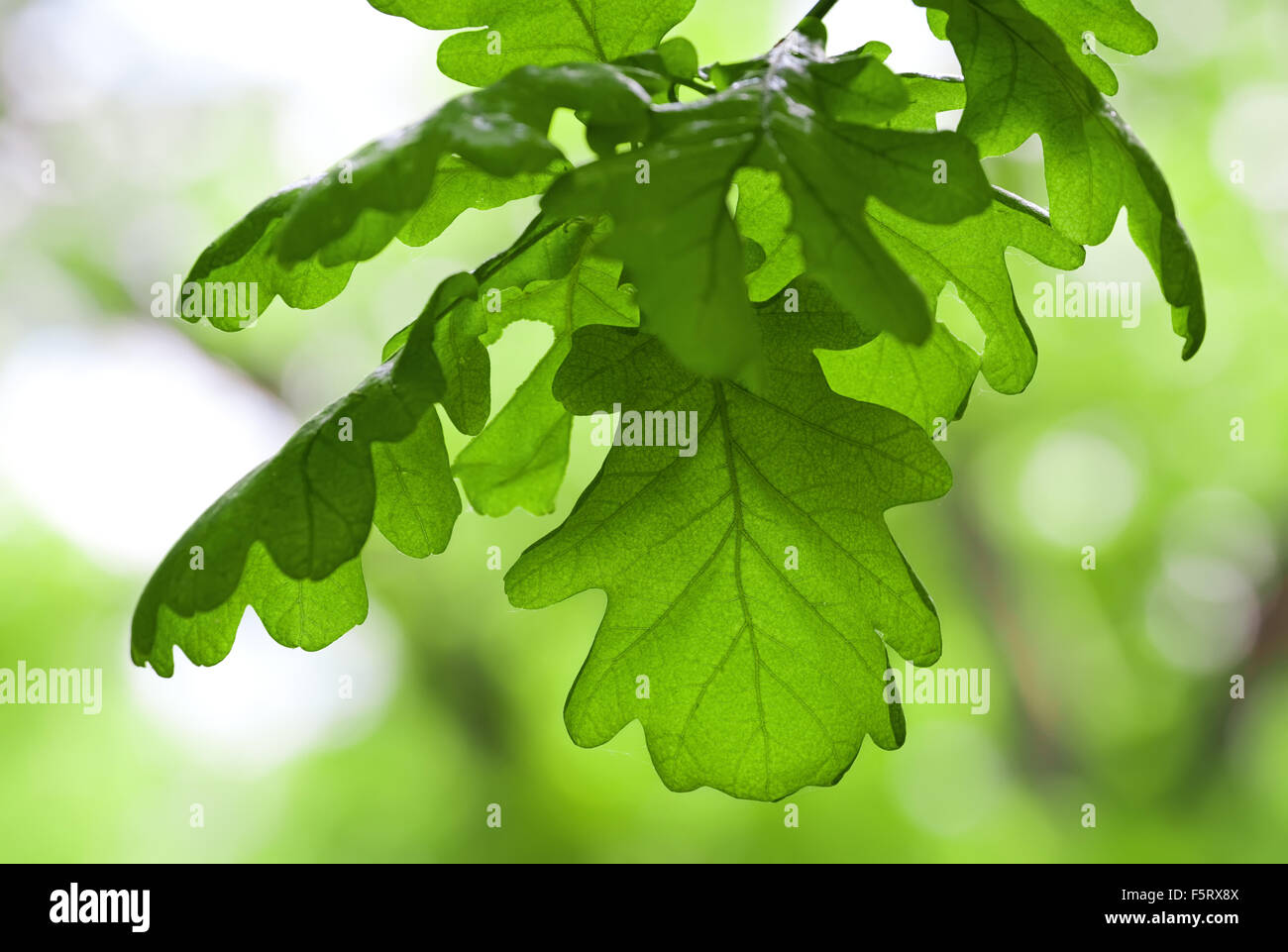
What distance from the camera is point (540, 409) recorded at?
635mm

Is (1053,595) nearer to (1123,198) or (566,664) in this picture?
(566,664)

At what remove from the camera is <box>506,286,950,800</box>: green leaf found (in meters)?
0.57

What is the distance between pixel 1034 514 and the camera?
3676mm

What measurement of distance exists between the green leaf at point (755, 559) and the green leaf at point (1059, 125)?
0.12 meters

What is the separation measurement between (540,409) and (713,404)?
0.10 meters

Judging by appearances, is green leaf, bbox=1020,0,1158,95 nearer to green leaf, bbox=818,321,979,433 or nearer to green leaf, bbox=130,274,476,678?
green leaf, bbox=818,321,979,433

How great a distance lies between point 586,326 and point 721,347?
22cm

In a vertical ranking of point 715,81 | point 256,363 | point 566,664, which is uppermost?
point 256,363

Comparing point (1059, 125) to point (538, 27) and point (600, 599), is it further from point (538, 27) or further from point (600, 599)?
point (600, 599)

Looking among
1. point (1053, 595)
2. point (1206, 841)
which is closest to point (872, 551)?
point (1053, 595)

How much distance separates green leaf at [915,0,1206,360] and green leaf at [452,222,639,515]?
0.20 metres

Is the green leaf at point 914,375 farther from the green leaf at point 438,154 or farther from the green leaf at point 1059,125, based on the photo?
the green leaf at point 438,154

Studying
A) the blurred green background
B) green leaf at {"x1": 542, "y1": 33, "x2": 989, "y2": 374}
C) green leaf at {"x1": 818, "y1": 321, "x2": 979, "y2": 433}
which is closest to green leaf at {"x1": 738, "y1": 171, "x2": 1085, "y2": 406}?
green leaf at {"x1": 818, "y1": 321, "x2": 979, "y2": 433}

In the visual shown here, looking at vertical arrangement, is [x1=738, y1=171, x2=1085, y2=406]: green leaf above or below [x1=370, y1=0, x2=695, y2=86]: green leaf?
below
